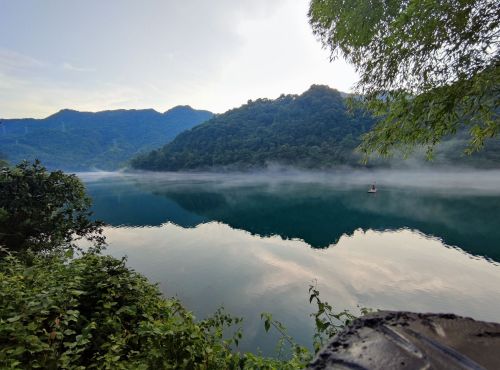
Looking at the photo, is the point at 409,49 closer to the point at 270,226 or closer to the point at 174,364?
the point at 174,364

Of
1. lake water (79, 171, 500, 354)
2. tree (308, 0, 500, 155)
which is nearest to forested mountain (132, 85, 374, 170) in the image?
lake water (79, 171, 500, 354)

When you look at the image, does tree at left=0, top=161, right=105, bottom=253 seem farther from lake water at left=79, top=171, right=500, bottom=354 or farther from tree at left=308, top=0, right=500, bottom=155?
tree at left=308, top=0, right=500, bottom=155

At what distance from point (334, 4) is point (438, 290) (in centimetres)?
1911

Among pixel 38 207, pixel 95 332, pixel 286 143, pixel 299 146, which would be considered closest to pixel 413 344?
pixel 95 332

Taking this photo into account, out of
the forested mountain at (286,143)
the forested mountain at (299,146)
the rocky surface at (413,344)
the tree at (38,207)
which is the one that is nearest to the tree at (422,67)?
the rocky surface at (413,344)

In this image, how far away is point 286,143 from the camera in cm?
16400

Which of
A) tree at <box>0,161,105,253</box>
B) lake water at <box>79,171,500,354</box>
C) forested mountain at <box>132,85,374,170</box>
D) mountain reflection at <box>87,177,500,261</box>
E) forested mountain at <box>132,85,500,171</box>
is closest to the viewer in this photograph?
tree at <box>0,161,105,253</box>

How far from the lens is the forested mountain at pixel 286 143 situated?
485 ft

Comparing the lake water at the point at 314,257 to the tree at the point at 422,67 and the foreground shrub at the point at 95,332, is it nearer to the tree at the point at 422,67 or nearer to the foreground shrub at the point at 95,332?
the foreground shrub at the point at 95,332

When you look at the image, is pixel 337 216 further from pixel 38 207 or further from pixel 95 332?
pixel 95 332

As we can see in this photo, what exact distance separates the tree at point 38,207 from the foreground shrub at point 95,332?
25.9 ft

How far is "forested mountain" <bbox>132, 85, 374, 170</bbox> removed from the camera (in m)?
148

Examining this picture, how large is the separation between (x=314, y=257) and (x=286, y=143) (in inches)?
5589

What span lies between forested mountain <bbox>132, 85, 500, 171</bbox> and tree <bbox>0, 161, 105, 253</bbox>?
121995 millimetres
